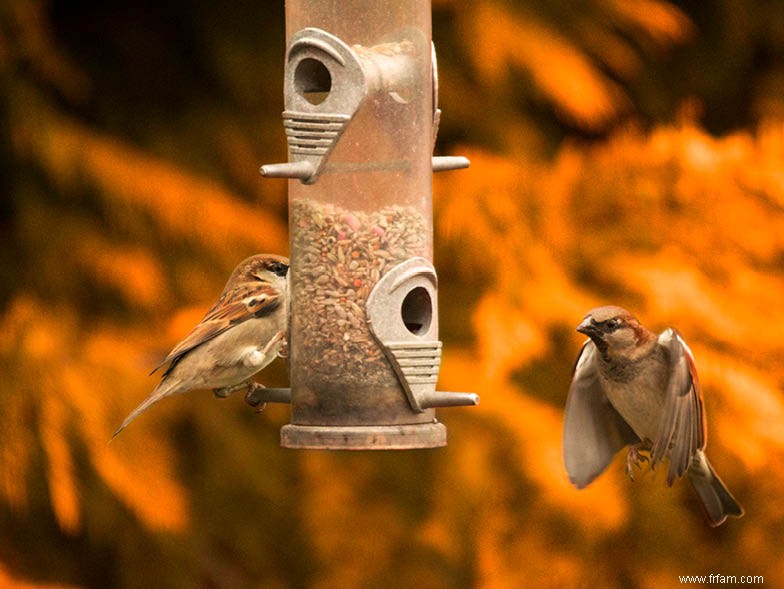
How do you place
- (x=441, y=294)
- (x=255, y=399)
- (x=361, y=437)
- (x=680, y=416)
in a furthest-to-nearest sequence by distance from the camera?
1. (x=441, y=294)
2. (x=255, y=399)
3. (x=680, y=416)
4. (x=361, y=437)

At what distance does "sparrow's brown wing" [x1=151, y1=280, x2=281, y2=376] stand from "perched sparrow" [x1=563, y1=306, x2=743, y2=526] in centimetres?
87

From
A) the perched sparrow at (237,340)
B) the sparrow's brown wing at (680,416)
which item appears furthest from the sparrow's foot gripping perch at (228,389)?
the sparrow's brown wing at (680,416)

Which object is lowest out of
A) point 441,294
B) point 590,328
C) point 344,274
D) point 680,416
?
point 680,416

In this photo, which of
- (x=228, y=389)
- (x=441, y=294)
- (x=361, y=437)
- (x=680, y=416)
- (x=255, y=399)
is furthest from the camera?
(x=441, y=294)

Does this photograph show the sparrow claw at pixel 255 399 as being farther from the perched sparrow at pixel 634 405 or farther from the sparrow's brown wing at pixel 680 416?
the sparrow's brown wing at pixel 680 416

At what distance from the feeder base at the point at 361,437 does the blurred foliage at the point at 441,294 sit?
1703 mm

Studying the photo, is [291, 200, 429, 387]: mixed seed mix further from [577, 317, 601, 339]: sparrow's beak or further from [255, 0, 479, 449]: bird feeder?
[577, 317, 601, 339]: sparrow's beak

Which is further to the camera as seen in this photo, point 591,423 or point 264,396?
point 591,423

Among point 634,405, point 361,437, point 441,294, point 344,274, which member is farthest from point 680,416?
point 441,294

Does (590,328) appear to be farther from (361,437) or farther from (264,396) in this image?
(264,396)

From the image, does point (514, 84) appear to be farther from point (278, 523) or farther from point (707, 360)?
point (278, 523)

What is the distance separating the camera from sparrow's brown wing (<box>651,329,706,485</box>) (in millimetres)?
4145

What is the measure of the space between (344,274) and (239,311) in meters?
0.36

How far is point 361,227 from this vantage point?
4305mm
